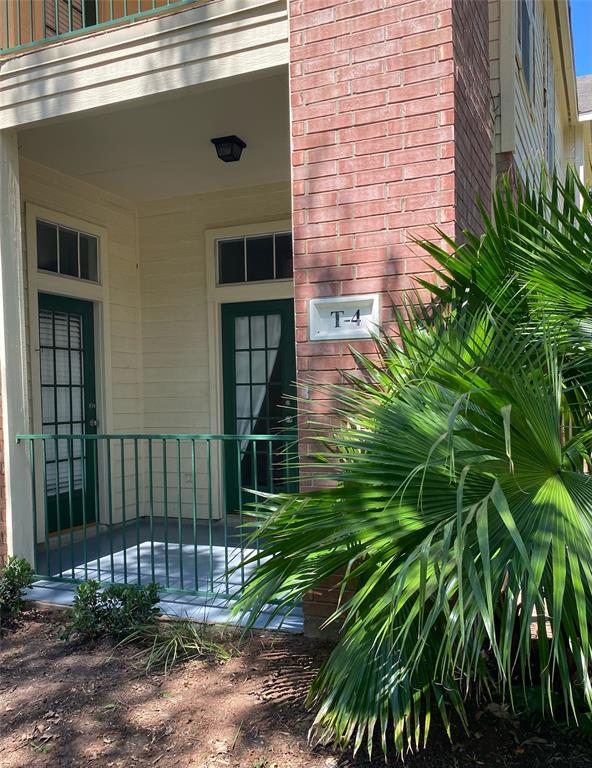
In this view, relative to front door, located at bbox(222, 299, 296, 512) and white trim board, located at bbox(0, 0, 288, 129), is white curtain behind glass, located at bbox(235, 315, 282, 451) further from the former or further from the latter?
white trim board, located at bbox(0, 0, 288, 129)

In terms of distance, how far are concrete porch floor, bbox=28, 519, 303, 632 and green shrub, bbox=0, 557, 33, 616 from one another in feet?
0.62

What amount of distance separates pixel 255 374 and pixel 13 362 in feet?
8.37

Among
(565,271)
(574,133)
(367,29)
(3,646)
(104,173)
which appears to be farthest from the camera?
(574,133)

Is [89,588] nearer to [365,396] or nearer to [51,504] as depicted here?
[365,396]

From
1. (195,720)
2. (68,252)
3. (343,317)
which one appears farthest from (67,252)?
(195,720)

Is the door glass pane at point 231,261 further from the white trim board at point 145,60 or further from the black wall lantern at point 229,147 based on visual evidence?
the white trim board at point 145,60

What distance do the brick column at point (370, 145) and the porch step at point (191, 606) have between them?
30 cm

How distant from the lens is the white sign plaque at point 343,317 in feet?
11.4

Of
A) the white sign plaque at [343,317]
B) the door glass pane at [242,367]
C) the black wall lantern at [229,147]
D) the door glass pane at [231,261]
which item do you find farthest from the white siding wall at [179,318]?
the white sign plaque at [343,317]

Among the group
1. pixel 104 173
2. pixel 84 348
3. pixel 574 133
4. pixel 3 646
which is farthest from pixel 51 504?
pixel 574 133

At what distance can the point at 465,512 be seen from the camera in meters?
2.08

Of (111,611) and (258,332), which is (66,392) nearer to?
(258,332)

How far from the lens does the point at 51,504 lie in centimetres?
600

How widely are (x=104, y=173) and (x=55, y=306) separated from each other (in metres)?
1.31
